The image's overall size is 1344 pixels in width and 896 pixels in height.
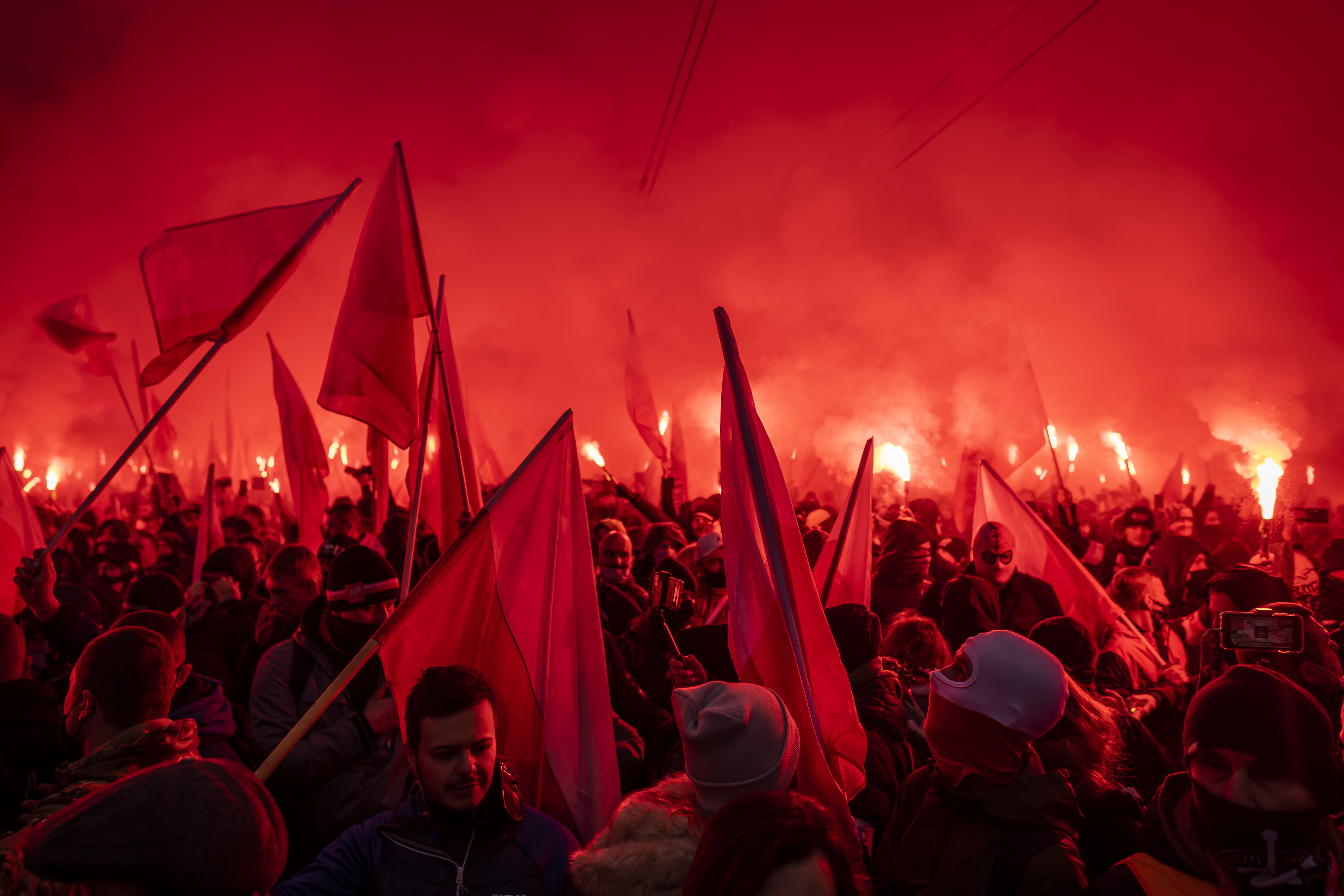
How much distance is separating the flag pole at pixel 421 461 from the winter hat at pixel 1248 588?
3.75m

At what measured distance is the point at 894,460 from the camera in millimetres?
14305

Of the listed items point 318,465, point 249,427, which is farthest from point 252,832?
point 249,427

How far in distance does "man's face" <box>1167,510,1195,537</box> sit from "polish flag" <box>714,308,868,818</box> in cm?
618

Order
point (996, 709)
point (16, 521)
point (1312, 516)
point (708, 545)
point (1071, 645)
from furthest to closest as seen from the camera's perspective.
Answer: point (1312, 516) < point (16, 521) < point (708, 545) < point (1071, 645) < point (996, 709)

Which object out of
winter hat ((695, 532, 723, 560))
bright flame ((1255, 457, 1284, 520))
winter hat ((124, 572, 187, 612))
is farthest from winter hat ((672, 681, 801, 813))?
bright flame ((1255, 457, 1284, 520))

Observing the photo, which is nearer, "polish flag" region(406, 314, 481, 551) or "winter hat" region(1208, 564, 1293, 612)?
"winter hat" region(1208, 564, 1293, 612)

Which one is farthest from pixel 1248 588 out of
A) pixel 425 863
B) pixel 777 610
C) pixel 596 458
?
pixel 596 458

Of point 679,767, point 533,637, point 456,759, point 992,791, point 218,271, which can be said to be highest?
point 218,271

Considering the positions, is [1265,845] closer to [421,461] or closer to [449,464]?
[421,461]

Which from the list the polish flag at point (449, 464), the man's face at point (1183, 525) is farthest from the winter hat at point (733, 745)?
the man's face at point (1183, 525)

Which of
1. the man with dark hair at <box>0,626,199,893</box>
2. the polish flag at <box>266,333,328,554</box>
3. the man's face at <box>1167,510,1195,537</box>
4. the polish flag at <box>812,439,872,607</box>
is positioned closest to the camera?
the man with dark hair at <box>0,626,199,893</box>

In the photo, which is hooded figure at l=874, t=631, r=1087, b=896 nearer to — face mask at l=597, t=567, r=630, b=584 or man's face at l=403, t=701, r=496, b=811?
man's face at l=403, t=701, r=496, b=811

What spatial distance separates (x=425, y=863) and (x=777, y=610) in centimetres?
140

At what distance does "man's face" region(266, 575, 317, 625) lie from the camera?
429 cm
